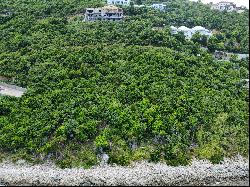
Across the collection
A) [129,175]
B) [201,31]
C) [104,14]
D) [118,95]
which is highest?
[104,14]

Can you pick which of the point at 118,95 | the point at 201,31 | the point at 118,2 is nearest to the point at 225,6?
the point at 118,2

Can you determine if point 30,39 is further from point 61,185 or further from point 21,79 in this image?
point 61,185

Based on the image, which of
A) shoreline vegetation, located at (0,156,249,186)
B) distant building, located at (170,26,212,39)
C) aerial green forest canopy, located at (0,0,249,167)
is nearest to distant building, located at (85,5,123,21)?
aerial green forest canopy, located at (0,0,249,167)

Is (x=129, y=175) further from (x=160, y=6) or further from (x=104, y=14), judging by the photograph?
(x=160, y=6)

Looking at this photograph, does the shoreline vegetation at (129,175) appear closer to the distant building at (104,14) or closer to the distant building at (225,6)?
the distant building at (104,14)

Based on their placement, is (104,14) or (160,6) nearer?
(104,14)

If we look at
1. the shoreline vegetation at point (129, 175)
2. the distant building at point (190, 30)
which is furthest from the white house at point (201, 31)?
the shoreline vegetation at point (129, 175)
